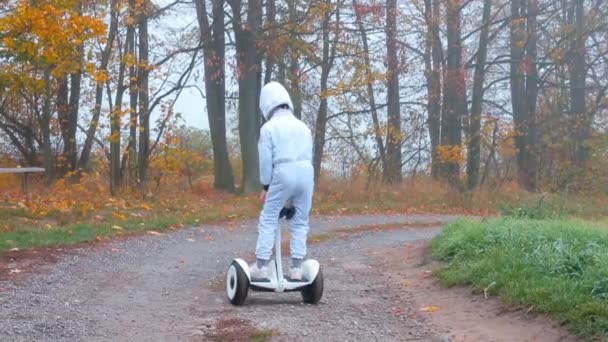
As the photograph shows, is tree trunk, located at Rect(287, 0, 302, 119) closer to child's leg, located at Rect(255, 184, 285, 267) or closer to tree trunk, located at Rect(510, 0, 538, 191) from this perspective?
tree trunk, located at Rect(510, 0, 538, 191)

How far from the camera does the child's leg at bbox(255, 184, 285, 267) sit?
8.59 metres

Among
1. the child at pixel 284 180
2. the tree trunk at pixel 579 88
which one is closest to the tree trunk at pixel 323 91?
the tree trunk at pixel 579 88

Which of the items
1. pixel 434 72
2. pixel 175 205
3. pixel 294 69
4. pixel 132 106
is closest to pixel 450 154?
pixel 434 72

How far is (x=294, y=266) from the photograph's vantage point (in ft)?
29.1

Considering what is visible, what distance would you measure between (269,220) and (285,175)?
46cm

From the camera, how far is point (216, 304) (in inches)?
347

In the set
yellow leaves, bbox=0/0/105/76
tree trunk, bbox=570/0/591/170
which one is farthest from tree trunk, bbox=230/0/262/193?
tree trunk, bbox=570/0/591/170

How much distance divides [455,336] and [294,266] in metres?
1.95

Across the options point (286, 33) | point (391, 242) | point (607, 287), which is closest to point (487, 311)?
point (607, 287)

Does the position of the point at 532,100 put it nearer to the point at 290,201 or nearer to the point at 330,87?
the point at 330,87

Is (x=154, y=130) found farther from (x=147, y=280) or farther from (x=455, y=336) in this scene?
(x=455, y=336)

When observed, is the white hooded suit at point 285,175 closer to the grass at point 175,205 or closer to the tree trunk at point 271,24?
the grass at point 175,205

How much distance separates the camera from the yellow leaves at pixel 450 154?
101 feet

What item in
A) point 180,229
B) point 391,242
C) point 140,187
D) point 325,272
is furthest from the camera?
point 140,187
